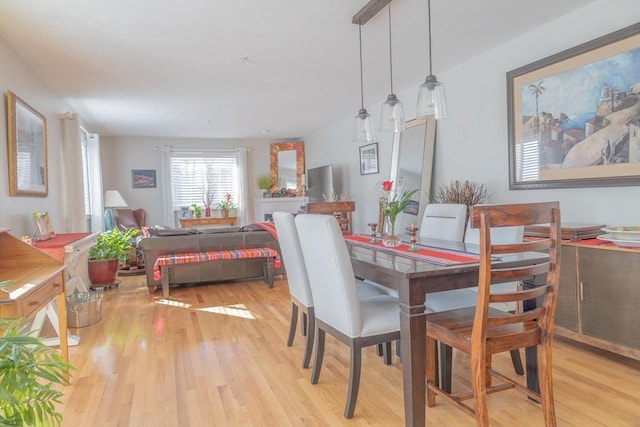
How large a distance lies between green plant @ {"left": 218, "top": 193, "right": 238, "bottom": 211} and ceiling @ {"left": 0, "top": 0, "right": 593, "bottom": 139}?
3.29m

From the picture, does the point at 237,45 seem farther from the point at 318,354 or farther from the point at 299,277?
the point at 318,354

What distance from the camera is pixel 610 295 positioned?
A: 8.29ft

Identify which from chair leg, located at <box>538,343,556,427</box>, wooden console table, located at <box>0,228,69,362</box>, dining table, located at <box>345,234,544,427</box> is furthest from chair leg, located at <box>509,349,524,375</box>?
wooden console table, located at <box>0,228,69,362</box>

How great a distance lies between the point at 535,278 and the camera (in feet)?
6.96

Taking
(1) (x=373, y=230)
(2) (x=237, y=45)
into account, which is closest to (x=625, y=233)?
(1) (x=373, y=230)

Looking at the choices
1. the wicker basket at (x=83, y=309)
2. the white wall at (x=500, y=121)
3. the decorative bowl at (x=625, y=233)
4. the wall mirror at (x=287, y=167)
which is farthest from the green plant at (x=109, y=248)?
the decorative bowl at (x=625, y=233)

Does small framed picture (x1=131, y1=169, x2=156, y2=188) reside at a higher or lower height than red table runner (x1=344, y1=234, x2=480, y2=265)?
higher

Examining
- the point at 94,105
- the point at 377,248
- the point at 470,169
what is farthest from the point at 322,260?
the point at 94,105

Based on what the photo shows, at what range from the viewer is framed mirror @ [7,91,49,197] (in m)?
3.29

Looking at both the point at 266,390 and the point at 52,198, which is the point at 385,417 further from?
the point at 52,198

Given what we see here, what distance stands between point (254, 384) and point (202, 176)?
24.0 feet

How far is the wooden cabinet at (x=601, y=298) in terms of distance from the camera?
2.42 metres

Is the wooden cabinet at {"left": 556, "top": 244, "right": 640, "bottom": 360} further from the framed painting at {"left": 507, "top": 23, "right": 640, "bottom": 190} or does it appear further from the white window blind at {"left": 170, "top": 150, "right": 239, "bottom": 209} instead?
the white window blind at {"left": 170, "top": 150, "right": 239, "bottom": 209}

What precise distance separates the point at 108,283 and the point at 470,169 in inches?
169
